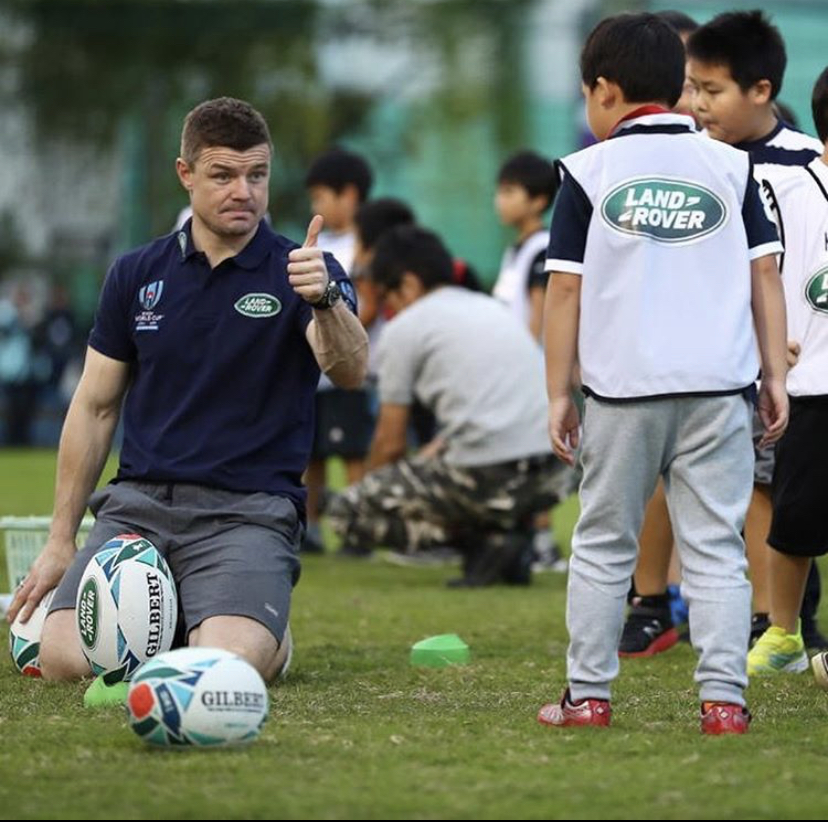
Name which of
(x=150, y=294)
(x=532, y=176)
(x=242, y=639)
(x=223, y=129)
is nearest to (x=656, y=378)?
(x=242, y=639)

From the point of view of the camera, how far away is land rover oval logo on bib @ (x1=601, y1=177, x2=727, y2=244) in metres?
4.95

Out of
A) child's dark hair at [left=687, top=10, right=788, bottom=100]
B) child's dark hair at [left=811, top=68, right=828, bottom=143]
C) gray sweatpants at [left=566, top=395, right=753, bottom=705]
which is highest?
child's dark hair at [left=687, top=10, right=788, bottom=100]

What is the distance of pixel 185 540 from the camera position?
612cm

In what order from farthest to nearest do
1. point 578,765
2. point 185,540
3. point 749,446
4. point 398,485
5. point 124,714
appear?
point 398,485 → point 185,540 → point 124,714 → point 749,446 → point 578,765

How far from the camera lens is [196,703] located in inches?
185

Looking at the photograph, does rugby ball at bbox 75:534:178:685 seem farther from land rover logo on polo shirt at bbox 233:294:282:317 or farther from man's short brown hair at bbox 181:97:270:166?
man's short brown hair at bbox 181:97:270:166

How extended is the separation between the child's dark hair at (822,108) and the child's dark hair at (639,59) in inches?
47.2

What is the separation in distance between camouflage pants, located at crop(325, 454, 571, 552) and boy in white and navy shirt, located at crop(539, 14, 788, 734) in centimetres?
447

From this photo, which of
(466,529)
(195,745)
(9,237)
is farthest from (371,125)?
(195,745)

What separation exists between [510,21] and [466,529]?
1776 centimetres

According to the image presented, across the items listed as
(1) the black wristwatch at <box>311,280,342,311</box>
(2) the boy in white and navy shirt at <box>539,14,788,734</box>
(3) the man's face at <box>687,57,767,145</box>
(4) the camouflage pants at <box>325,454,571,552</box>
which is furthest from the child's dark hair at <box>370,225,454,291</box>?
(2) the boy in white and navy shirt at <box>539,14,788,734</box>

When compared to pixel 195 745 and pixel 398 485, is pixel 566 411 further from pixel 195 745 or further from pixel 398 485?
pixel 398 485

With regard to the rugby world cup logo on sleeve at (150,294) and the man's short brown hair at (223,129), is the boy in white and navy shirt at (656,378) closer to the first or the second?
the man's short brown hair at (223,129)

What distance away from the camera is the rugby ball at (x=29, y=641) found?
20.6 ft
